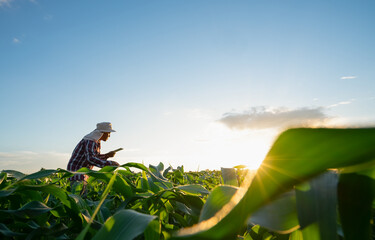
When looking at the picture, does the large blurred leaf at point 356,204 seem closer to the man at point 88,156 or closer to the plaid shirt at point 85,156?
the man at point 88,156

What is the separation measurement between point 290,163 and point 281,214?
0.10m

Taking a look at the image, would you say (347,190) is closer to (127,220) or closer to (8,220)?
(127,220)

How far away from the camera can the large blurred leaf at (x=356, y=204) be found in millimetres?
Result: 327

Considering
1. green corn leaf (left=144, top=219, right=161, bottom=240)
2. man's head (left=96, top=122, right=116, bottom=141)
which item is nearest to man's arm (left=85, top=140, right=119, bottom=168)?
man's head (left=96, top=122, right=116, bottom=141)

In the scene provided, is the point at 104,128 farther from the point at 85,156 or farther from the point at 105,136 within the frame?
the point at 85,156

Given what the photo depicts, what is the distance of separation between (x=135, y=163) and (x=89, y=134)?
6.01m

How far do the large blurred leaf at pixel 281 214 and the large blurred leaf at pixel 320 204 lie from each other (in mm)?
32

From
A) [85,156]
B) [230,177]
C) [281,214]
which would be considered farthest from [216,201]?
[85,156]

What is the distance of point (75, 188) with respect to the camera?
1.65 metres

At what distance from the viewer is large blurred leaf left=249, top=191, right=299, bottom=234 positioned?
0.34 metres

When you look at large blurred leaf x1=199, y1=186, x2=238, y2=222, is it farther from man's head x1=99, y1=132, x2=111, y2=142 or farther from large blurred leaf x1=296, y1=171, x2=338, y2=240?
man's head x1=99, y1=132, x2=111, y2=142

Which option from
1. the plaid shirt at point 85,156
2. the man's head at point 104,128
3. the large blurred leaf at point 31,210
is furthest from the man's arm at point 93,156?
the large blurred leaf at point 31,210

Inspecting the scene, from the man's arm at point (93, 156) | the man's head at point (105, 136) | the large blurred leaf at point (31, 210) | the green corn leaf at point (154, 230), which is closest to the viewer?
the green corn leaf at point (154, 230)

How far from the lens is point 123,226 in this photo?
37 centimetres
